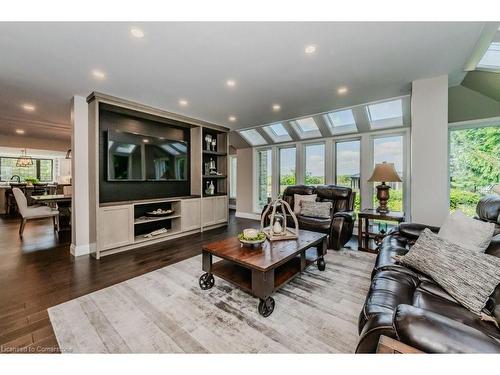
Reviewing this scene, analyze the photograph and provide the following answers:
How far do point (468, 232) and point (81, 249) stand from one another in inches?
186

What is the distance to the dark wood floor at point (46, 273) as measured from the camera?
163cm

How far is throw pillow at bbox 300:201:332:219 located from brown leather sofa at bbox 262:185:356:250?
4.6 inches

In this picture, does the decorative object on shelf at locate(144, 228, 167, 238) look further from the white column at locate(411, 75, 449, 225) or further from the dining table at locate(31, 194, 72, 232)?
the white column at locate(411, 75, 449, 225)

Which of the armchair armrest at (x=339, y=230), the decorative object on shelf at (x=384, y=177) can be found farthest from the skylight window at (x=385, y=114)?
the armchair armrest at (x=339, y=230)

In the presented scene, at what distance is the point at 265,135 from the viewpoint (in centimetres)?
585

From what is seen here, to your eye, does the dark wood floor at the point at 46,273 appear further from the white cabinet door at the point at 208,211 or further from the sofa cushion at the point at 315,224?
the sofa cushion at the point at 315,224

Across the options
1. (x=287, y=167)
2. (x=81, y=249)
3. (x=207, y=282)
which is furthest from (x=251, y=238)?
(x=287, y=167)

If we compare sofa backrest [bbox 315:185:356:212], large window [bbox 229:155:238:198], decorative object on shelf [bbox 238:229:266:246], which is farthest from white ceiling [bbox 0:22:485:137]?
large window [bbox 229:155:238:198]

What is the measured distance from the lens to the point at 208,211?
498cm

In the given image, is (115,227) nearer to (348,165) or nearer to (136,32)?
(136,32)

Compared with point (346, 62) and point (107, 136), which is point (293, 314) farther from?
point (107, 136)

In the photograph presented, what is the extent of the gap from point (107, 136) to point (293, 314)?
12.5 feet

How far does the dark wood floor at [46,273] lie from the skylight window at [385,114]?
3.87 meters
